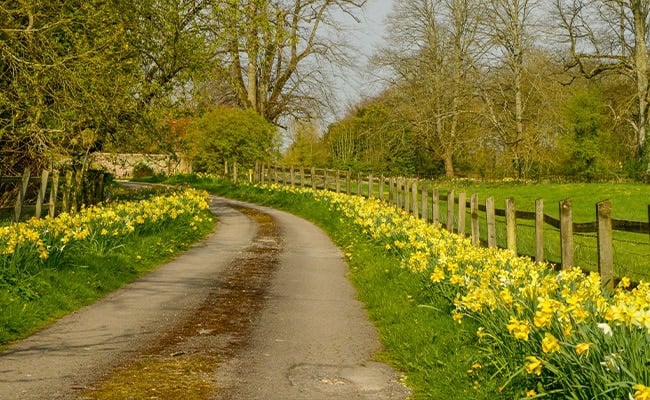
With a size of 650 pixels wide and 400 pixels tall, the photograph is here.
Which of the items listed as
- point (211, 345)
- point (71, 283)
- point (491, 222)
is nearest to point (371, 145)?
point (491, 222)

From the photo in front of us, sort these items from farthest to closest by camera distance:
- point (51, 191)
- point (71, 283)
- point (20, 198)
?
point (51, 191) < point (20, 198) < point (71, 283)

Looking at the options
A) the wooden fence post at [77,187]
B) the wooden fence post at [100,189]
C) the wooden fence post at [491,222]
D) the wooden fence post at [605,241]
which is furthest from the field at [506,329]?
the wooden fence post at [100,189]

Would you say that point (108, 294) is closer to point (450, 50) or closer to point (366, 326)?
point (366, 326)

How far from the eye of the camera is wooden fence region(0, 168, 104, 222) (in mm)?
16406

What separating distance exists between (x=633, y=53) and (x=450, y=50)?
12.4m

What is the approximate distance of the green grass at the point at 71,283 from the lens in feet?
26.0

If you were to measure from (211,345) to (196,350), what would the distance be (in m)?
0.27

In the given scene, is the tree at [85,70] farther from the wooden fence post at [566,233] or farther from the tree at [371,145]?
the tree at [371,145]

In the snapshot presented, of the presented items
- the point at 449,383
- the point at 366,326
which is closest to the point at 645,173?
the point at 366,326

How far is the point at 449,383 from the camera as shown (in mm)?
5609

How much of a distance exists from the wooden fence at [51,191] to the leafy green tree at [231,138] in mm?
16551

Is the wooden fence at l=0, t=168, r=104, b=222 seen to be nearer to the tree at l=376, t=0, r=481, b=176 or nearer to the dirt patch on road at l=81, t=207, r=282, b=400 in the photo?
the dirt patch on road at l=81, t=207, r=282, b=400

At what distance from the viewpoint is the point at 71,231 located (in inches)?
457

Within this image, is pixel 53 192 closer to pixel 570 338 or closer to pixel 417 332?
pixel 417 332
